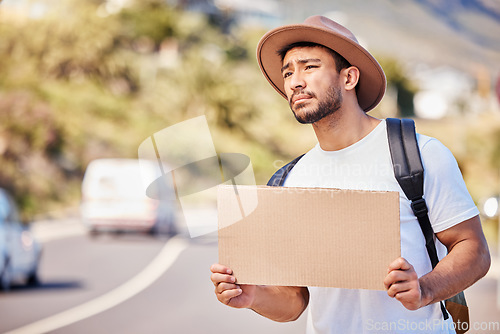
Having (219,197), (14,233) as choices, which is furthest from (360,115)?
(14,233)

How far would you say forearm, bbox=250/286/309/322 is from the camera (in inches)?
86.4

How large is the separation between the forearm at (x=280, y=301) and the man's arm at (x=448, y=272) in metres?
0.45

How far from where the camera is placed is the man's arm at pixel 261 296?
6.61 ft

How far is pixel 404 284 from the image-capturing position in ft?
6.08

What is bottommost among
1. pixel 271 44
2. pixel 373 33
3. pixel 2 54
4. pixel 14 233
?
pixel 271 44

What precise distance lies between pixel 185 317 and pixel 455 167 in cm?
629

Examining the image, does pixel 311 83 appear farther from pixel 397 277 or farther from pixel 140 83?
pixel 140 83

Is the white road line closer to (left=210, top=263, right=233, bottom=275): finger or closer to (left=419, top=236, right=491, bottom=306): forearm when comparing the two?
(left=210, top=263, right=233, bottom=275): finger

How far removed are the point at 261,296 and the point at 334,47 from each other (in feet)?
2.79

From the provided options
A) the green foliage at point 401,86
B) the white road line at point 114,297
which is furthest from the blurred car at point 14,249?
the green foliage at point 401,86

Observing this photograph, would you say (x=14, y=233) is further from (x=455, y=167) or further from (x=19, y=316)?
(x=455, y=167)

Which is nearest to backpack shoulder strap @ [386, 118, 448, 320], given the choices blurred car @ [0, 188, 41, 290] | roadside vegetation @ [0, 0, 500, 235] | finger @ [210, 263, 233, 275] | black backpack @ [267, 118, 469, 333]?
black backpack @ [267, 118, 469, 333]

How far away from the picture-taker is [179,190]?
94.3 inches

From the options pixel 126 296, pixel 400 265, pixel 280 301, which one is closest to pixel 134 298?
pixel 126 296
